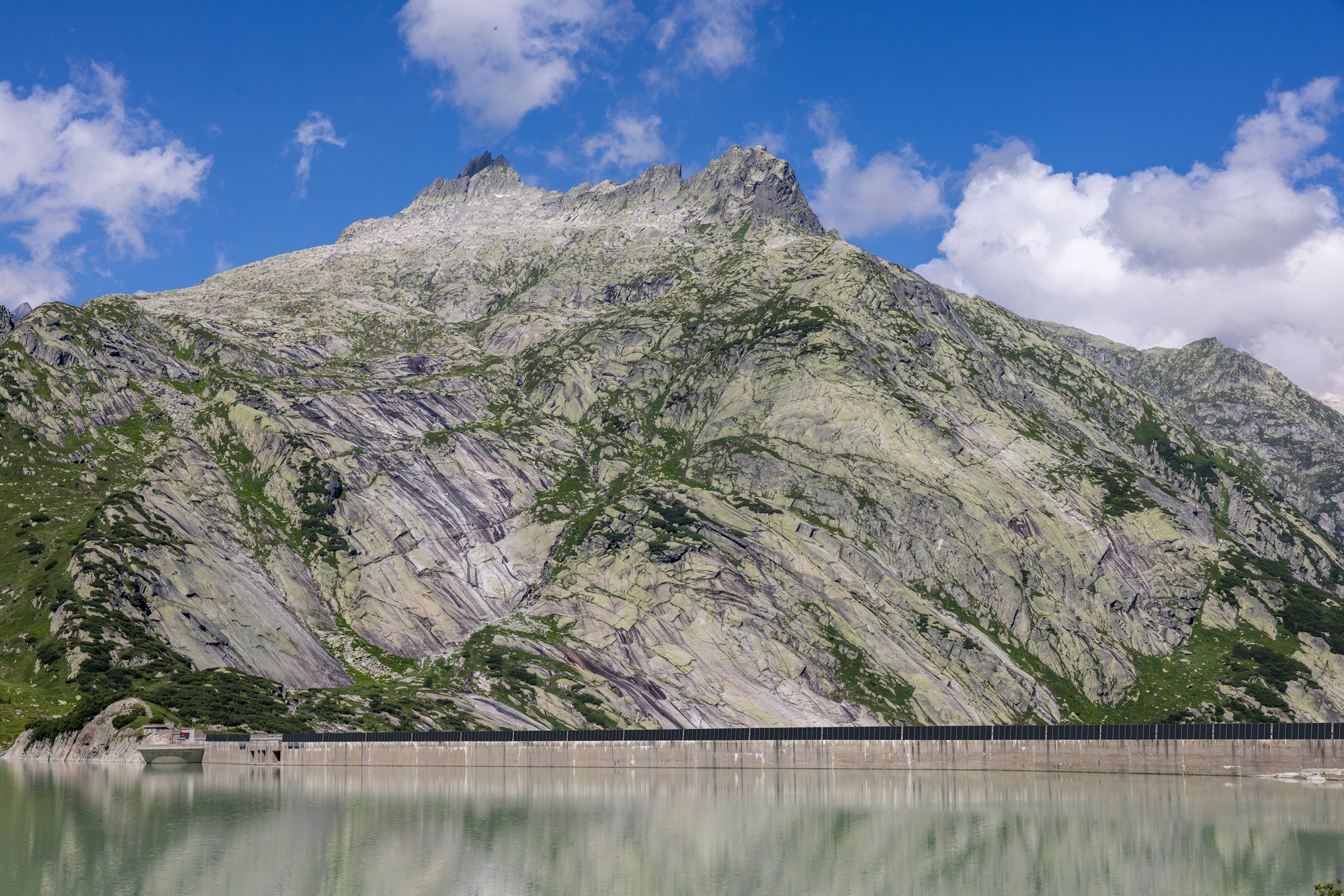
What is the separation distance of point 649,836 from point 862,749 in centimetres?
7460

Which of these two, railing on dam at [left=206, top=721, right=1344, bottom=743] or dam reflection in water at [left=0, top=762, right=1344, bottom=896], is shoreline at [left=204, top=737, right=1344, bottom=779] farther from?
dam reflection in water at [left=0, top=762, right=1344, bottom=896]

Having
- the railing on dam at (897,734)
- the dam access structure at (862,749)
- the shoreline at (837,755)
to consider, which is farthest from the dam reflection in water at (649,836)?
the railing on dam at (897,734)

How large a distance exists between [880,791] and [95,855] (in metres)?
76.7

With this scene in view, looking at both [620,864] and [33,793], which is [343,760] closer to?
[33,793]

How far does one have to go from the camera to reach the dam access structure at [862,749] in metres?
138

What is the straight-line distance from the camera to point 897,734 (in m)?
154

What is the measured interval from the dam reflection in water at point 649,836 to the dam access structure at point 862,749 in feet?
31.9

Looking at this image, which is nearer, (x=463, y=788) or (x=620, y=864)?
(x=620, y=864)

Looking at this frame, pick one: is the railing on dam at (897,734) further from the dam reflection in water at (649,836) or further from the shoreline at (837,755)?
the dam reflection in water at (649,836)

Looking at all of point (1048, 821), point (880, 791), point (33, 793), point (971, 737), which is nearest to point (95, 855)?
point (33, 793)

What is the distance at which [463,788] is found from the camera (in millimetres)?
120625

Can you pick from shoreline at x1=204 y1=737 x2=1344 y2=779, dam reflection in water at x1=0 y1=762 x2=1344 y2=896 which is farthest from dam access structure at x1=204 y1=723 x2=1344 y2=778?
dam reflection in water at x1=0 y1=762 x2=1344 y2=896

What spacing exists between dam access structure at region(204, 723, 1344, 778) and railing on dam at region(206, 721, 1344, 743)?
17 cm

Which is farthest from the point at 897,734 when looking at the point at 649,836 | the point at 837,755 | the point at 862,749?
the point at 649,836
